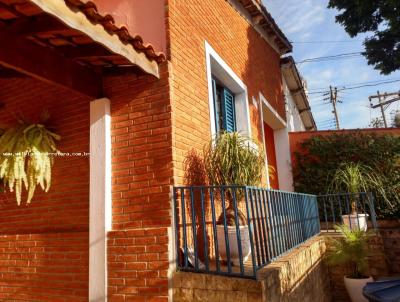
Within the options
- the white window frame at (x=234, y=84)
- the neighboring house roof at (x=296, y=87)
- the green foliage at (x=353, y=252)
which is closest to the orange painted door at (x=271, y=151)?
the neighboring house roof at (x=296, y=87)

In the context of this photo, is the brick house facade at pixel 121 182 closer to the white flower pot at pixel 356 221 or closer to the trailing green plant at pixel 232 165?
the trailing green plant at pixel 232 165

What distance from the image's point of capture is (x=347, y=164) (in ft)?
28.5

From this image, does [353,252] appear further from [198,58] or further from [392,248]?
[198,58]

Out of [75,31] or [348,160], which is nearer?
[75,31]

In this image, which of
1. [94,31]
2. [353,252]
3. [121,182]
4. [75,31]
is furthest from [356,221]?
[75,31]

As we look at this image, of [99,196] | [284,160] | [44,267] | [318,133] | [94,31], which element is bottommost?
[44,267]

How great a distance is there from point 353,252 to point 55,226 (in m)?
4.58

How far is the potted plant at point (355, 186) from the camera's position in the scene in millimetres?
6934

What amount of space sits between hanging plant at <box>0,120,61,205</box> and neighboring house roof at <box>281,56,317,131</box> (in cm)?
786

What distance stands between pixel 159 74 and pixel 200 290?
7.62 ft

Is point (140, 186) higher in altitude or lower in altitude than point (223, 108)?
lower

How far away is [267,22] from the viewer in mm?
8516

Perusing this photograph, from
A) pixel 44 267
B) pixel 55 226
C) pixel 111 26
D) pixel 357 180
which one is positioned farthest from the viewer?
pixel 357 180

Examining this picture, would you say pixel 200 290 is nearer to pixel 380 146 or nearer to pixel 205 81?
pixel 205 81
